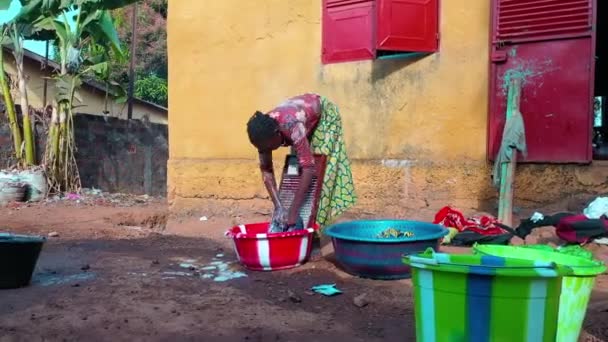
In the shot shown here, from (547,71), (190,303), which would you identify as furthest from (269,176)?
(547,71)

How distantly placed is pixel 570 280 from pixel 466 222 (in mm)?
2634

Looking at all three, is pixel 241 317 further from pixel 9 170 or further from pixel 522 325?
pixel 9 170

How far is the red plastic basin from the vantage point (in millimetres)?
4148

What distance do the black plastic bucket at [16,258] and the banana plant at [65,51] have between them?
622cm

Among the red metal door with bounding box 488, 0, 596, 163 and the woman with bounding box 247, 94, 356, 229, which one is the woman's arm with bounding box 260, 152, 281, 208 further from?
the red metal door with bounding box 488, 0, 596, 163

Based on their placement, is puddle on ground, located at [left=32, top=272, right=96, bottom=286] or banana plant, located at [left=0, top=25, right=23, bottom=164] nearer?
puddle on ground, located at [left=32, top=272, right=96, bottom=286]

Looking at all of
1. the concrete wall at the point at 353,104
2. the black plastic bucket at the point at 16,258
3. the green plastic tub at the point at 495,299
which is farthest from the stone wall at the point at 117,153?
the green plastic tub at the point at 495,299

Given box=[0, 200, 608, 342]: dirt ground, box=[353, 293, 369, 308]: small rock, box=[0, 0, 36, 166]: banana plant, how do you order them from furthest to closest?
box=[0, 0, 36, 166]: banana plant, box=[353, 293, 369, 308]: small rock, box=[0, 200, 608, 342]: dirt ground

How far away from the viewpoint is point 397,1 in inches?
215

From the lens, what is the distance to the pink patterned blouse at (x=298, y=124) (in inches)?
165

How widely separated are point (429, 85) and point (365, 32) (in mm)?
857

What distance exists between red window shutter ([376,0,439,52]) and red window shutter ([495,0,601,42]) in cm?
61

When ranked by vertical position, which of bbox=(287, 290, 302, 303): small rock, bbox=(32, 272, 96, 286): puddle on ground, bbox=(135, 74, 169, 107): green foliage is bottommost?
bbox=(32, 272, 96, 286): puddle on ground

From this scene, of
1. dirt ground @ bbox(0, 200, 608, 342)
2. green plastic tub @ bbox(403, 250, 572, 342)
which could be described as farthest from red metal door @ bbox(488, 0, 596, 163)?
green plastic tub @ bbox(403, 250, 572, 342)
